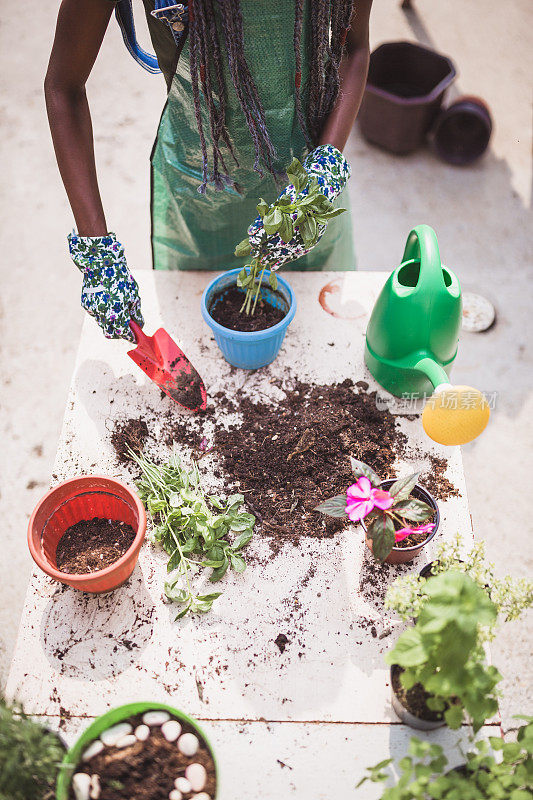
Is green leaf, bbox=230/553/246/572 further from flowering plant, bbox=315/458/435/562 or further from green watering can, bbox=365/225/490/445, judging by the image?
green watering can, bbox=365/225/490/445

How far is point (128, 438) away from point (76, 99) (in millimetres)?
666

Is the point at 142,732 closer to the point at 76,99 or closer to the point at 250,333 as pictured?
the point at 250,333

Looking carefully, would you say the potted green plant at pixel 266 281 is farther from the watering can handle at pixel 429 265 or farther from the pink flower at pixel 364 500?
the pink flower at pixel 364 500

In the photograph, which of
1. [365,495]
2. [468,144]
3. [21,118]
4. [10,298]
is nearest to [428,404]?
[365,495]

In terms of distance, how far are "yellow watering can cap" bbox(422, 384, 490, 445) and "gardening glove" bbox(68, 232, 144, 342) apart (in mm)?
624

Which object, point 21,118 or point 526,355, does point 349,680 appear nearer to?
point 526,355

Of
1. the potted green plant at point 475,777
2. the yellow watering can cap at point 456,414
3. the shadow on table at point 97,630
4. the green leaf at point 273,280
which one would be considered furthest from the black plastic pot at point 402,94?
the potted green plant at point 475,777

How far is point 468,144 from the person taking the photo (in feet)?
9.32

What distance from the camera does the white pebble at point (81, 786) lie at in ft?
2.44

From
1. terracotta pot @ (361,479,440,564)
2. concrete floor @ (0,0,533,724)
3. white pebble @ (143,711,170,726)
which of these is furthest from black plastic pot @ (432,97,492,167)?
white pebble @ (143,711,170,726)

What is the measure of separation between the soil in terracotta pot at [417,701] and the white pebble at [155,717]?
1.12 feet

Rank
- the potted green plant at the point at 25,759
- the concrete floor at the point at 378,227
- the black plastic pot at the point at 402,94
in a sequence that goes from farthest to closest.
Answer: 1. the black plastic pot at the point at 402,94
2. the concrete floor at the point at 378,227
3. the potted green plant at the point at 25,759

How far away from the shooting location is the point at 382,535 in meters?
0.95

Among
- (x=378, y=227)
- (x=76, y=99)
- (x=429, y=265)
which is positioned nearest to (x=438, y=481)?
(x=429, y=265)
